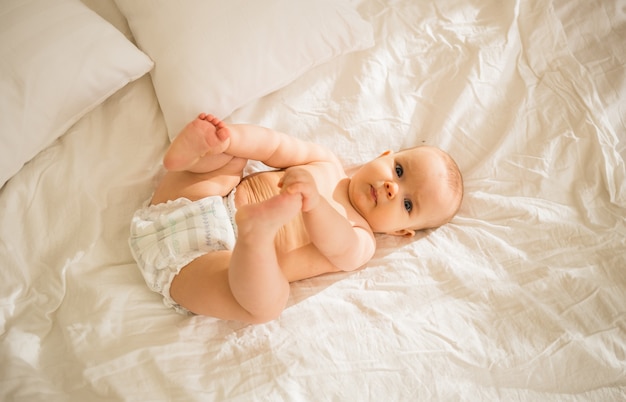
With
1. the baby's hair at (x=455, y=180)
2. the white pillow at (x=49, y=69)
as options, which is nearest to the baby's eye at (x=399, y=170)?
the baby's hair at (x=455, y=180)

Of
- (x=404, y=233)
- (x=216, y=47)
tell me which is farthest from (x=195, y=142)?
(x=404, y=233)

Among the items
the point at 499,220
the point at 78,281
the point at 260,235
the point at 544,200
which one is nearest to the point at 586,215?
the point at 544,200

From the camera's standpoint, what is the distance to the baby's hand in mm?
966

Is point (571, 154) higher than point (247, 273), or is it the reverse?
point (247, 273)

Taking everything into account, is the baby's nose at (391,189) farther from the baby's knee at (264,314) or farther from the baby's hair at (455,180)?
the baby's knee at (264,314)

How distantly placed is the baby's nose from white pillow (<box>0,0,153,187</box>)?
800mm

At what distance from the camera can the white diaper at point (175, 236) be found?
114 centimetres

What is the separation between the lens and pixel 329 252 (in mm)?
1151

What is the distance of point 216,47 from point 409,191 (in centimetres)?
71

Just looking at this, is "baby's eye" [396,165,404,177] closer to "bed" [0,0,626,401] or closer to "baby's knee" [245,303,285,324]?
"bed" [0,0,626,401]

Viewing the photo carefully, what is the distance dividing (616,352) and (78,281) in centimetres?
133

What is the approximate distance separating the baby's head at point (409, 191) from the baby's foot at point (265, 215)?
43 centimetres

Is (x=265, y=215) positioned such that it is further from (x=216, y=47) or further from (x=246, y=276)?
(x=216, y=47)

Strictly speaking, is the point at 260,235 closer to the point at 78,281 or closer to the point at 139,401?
the point at 139,401
